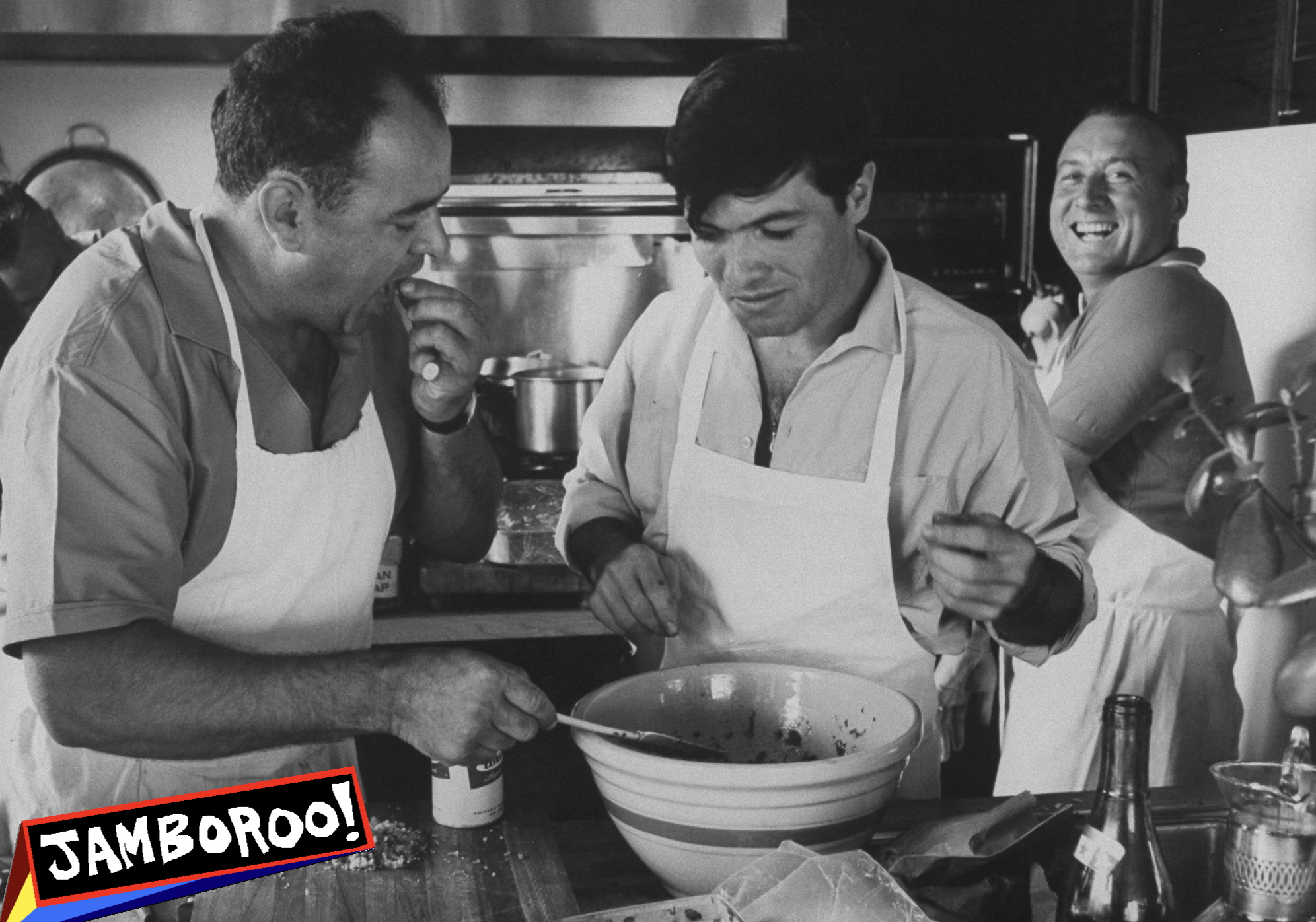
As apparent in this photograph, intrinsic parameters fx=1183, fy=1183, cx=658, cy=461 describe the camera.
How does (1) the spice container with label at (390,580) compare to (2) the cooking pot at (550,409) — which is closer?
(1) the spice container with label at (390,580)

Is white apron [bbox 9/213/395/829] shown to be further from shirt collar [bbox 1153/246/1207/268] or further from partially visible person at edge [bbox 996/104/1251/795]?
shirt collar [bbox 1153/246/1207/268]

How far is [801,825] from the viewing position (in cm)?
115

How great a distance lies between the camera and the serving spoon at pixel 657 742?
1.26 m

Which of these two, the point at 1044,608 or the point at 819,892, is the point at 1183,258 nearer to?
the point at 1044,608

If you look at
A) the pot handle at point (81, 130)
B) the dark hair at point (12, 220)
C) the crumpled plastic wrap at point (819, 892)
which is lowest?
the crumpled plastic wrap at point (819, 892)

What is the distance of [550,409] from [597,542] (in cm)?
148

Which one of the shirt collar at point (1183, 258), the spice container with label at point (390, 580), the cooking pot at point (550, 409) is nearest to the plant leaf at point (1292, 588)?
the shirt collar at point (1183, 258)

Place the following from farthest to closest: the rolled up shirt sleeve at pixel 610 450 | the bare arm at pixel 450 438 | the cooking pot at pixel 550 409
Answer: the cooking pot at pixel 550 409 < the rolled up shirt sleeve at pixel 610 450 < the bare arm at pixel 450 438

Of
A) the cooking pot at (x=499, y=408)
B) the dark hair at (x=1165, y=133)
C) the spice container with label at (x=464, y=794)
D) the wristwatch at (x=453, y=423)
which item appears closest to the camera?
the spice container with label at (x=464, y=794)

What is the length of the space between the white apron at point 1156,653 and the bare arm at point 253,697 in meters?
1.49

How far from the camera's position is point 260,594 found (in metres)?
1.49

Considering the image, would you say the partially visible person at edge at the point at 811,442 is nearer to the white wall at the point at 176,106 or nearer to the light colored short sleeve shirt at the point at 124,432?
the light colored short sleeve shirt at the point at 124,432

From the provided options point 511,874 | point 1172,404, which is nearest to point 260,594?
point 511,874

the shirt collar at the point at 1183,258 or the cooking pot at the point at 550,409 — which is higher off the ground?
the shirt collar at the point at 1183,258
